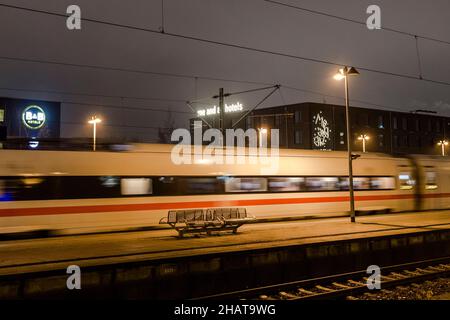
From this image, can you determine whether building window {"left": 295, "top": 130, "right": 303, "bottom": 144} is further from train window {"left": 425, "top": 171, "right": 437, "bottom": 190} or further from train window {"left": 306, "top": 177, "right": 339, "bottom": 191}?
train window {"left": 306, "top": 177, "right": 339, "bottom": 191}

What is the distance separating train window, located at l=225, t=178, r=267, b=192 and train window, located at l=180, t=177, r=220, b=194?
563 mm

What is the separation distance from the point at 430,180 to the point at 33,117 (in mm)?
36938

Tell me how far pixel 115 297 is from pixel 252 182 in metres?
11.1

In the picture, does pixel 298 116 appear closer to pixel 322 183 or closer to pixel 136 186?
pixel 322 183

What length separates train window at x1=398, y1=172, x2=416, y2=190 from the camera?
84.2 ft

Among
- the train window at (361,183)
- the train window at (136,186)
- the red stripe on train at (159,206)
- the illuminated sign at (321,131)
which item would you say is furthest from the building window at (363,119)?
the train window at (136,186)

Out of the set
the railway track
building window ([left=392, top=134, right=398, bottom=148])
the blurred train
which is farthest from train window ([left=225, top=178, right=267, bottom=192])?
building window ([left=392, top=134, right=398, bottom=148])

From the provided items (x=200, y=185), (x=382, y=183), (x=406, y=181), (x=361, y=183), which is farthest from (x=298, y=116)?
(x=200, y=185)

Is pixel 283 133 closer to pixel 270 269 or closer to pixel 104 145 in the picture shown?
pixel 104 145

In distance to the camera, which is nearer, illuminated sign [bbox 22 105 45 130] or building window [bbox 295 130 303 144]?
illuminated sign [bbox 22 105 45 130]

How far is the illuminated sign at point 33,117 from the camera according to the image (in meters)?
44.8

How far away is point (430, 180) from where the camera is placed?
27062 mm
